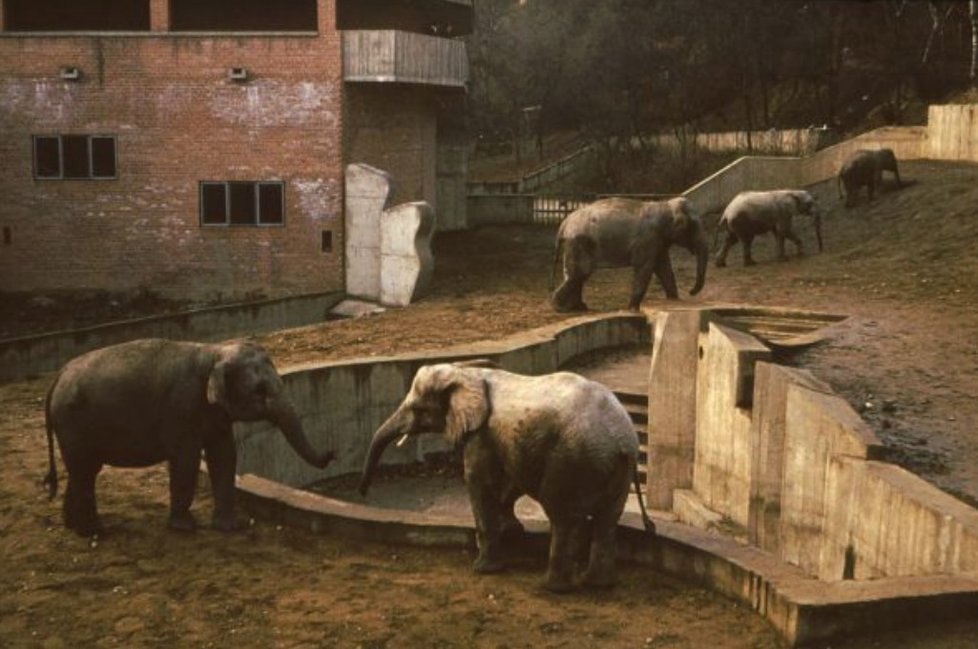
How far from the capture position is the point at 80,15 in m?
30.0

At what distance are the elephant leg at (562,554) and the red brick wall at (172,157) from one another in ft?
62.6

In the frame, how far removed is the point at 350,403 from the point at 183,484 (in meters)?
6.22

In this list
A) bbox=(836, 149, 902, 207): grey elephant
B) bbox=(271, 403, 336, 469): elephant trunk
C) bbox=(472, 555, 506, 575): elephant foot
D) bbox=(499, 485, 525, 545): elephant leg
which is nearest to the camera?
bbox=(472, 555, 506, 575): elephant foot

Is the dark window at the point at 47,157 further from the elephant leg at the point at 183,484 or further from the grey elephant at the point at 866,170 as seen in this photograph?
the elephant leg at the point at 183,484

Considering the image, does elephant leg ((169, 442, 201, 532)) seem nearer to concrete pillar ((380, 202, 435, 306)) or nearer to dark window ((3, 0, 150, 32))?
concrete pillar ((380, 202, 435, 306))

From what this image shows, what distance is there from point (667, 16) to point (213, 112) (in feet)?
104

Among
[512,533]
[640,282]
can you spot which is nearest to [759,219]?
[640,282]

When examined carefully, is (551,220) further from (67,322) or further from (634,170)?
(67,322)

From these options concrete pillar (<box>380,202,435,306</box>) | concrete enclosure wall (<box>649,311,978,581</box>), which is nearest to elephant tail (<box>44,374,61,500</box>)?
concrete enclosure wall (<box>649,311,978,581</box>)

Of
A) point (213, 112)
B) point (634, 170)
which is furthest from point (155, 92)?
point (634, 170)

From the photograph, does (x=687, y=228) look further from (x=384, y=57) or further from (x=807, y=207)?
(x=384, y=57)

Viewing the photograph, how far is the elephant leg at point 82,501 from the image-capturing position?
962 centimetres

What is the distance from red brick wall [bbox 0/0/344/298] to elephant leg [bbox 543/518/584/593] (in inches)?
751

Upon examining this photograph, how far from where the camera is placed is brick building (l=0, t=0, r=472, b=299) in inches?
1043
